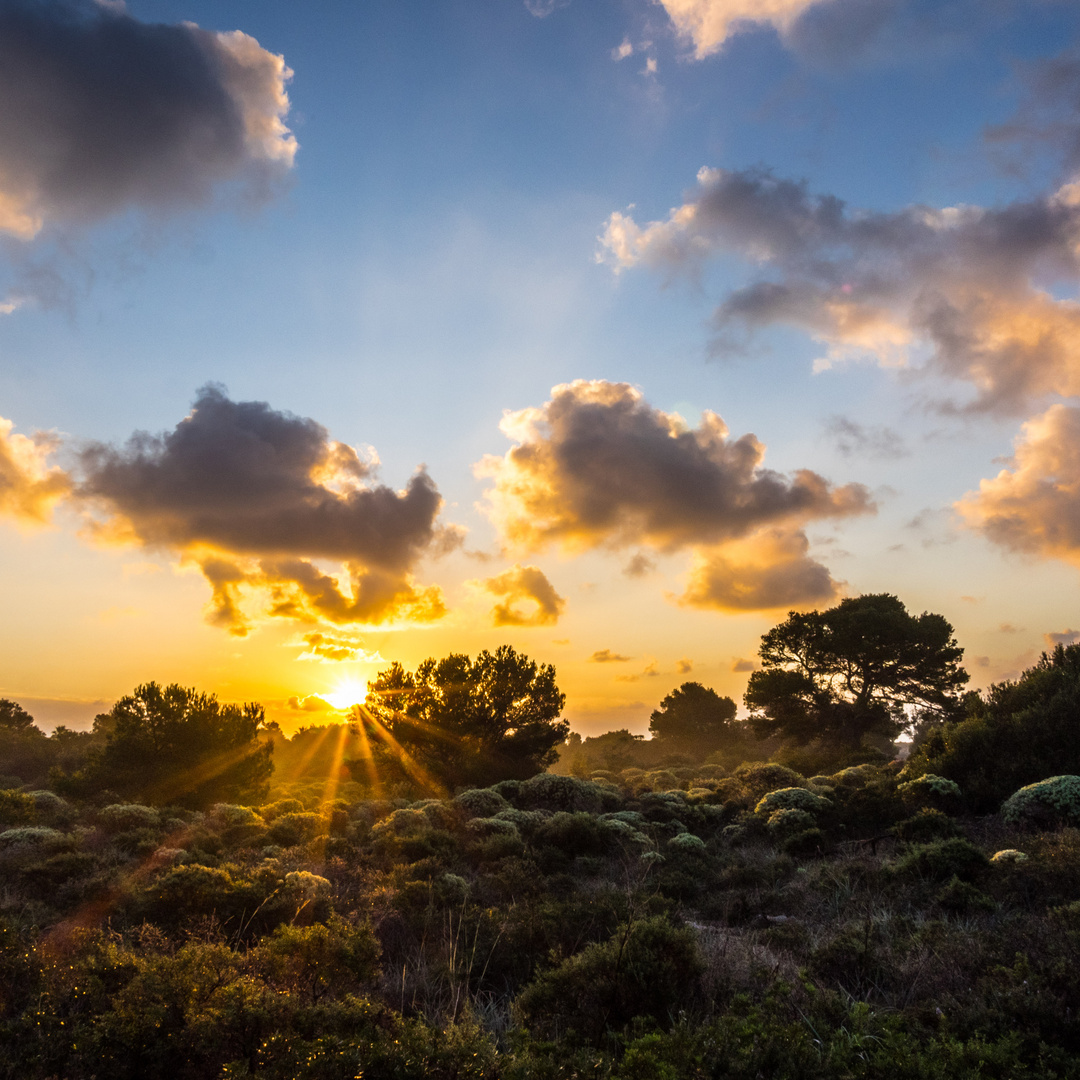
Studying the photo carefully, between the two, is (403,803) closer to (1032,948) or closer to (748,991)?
(748,991)

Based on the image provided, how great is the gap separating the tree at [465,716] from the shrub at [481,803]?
10.8 m

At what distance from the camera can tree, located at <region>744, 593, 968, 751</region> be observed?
109 feet

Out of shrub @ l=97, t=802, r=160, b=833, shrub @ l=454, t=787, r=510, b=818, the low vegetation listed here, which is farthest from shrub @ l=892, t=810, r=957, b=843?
shrub @ l=97, t=802, r=160, b=833

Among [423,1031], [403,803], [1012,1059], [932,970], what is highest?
[423,1031]

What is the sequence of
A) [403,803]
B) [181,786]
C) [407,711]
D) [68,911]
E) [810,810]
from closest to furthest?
[68,911] → [810,810] → [403,803] → [181,786] → [407,711]

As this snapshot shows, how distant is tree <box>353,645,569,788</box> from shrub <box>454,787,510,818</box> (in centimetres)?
1076

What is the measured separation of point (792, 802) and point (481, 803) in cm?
955

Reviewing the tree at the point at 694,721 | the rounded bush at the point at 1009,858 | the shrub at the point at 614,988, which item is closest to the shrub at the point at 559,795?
the rounded bush at the point at 1009,858

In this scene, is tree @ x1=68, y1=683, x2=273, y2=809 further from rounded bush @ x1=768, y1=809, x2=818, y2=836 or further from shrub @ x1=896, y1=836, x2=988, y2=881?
shrub @ x1=896, y1=836, x2=988, y2=881

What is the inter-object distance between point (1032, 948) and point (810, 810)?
11.6 meters

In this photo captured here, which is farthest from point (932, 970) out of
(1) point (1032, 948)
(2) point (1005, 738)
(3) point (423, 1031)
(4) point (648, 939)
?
(2) point (1005, 738)

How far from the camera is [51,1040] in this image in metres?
3.94

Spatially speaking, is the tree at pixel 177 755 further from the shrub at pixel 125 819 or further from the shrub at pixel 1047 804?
the shrub at pixel 1047 804

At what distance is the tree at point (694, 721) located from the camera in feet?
173
